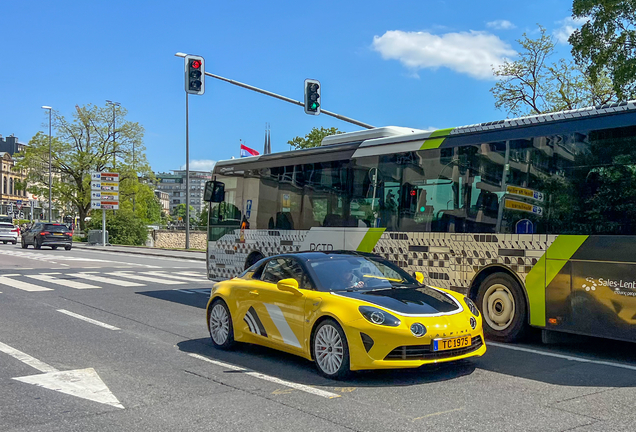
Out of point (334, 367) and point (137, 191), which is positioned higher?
point (137, 191)

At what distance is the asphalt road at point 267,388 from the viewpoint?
5004 mm

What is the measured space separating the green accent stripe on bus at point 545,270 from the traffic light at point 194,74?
12.7 meters

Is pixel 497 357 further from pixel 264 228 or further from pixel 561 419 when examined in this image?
pixel 264 228

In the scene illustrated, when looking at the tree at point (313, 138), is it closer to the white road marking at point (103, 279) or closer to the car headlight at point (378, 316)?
the white road marking at point (103, 279)

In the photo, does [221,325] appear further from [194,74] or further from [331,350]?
[194,74]

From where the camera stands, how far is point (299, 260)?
7590 millimetres

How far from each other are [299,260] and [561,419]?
11.5ft

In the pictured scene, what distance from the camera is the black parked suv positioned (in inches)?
1601

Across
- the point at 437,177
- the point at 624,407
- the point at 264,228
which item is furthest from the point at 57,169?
the point at 624,407

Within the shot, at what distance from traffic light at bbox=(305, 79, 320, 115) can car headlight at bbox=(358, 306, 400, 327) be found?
14.5 metres

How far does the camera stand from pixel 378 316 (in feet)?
20.6

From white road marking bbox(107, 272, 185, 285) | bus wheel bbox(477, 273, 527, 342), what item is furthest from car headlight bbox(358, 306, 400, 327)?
white road marking bbox(107, 272, 185, 285)

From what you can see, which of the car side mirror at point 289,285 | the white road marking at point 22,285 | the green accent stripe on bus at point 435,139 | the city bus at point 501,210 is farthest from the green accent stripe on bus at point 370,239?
the white road marking at point 22,285

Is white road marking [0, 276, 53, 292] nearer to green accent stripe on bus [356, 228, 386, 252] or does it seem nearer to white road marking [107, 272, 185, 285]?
white road marking [107, 272, 185, 285]
